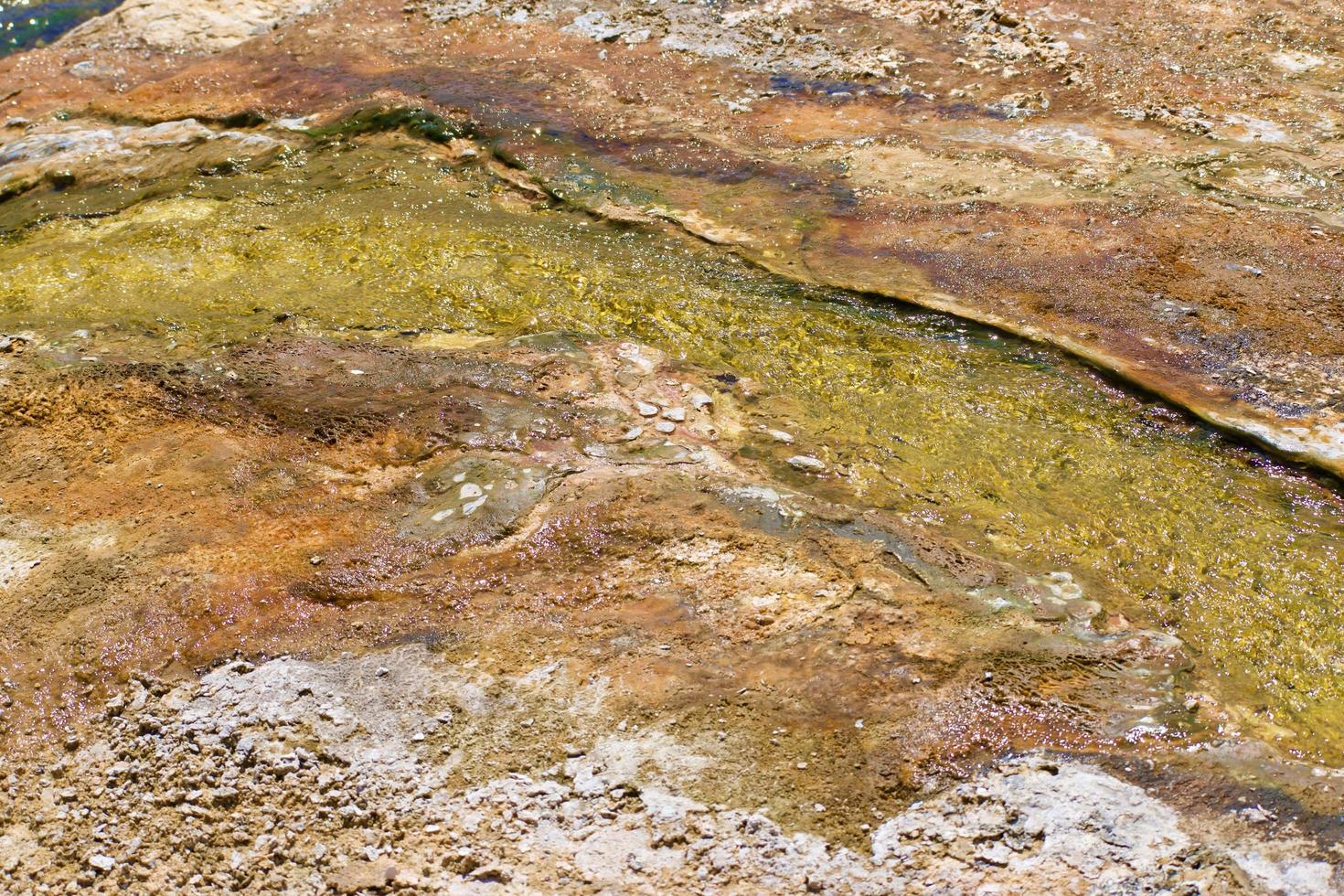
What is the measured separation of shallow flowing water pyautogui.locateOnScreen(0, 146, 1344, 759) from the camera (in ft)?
13.1

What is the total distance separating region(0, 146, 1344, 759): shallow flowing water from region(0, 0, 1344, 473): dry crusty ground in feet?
0.99

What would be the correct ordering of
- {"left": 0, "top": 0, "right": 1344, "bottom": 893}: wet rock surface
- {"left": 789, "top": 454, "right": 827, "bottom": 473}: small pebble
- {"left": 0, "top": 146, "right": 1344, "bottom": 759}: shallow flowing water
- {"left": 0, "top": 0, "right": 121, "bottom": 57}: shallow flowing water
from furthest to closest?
{"left": 0, "top": 0, "right": 121, "bottom": 57}: shallow flowing water, {"left": 789, "top": 454, "right": 827, "bottom": 473}: small pebble, {"left": 0, "top": 146, "right": 1344, "bottom": 759}: shallow flowing water, {"left": 0, "top": 0, "right": 1344, "bottom": 893}: wet rock surface

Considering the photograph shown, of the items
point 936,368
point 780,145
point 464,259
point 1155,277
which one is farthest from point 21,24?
point 1155,277

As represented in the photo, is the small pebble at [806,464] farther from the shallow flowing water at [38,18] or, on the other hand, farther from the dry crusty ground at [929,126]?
the shallow flowing water at [38,18]

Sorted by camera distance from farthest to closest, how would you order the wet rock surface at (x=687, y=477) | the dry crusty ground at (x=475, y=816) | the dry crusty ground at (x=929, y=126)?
the dry crusty ground at (x=929, y=126)
the wet rock surface at (x=687, y=477)
the dry crusty ground at (x=475, y=816)

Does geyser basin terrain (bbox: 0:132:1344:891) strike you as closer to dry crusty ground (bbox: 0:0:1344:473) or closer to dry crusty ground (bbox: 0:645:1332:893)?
dry crusty ground (bbox: 0:645:1332:893)

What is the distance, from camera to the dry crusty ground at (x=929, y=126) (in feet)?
17.7

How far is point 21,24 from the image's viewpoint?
35.0 ft

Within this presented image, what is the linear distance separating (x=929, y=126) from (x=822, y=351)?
2718mm

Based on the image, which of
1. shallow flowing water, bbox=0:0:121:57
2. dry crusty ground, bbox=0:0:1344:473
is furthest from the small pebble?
shallow flowing water, bbox=0:0:121:57

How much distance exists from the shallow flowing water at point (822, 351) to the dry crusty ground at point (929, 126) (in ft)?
0.99

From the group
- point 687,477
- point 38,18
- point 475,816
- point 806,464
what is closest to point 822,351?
point 806,464

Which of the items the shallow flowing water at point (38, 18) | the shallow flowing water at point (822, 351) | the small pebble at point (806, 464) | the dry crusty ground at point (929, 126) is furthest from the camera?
the shallow flowing water at point (38, 18)

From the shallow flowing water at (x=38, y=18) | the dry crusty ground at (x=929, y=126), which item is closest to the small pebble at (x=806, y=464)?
the dry crusty ground at (x=929, y=126)
